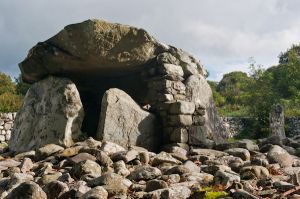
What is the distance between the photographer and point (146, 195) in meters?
4.61

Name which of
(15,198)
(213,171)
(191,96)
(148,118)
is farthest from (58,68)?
(15,198)

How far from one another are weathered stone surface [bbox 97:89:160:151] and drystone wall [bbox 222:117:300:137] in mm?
15136

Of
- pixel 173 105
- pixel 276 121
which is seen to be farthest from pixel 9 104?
pixel 173 105

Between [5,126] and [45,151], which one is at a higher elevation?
[5,126]

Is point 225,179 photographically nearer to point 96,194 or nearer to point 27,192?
point 96,194

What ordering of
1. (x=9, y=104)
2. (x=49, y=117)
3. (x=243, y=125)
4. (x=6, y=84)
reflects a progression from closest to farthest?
1. (x=49, y=117)
2. (x=9, y=104)
3. (x=243, y=125)
4. (x=6, y=84)

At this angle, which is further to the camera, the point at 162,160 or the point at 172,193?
the point at 162,160

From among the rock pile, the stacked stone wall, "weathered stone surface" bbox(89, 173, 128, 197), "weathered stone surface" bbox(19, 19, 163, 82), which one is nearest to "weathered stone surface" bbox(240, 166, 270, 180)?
the rock pile

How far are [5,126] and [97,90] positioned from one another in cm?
996

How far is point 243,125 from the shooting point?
25.4 metres

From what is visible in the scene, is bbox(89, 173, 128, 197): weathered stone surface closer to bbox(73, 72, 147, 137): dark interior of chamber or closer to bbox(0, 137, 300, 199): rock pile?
bbox(0, 137, 300, 199): rock pile

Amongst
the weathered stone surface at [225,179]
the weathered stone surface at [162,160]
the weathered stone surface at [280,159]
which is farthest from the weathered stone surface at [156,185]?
the weathered stone surface at [280,159]

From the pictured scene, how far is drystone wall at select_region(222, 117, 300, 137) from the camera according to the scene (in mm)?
23516

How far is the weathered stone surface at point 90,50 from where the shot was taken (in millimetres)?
8859
